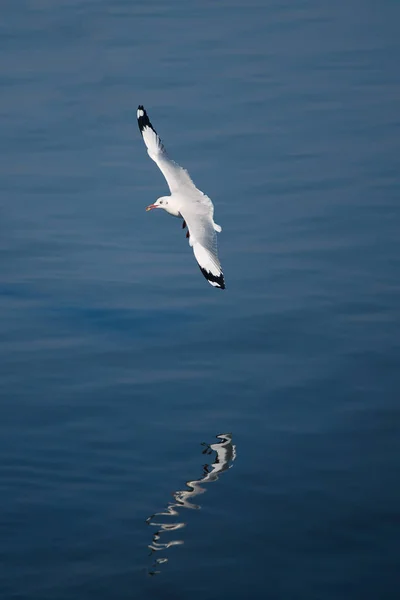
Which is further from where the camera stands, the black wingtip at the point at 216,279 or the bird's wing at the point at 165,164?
the bird's wing at the point at 165,164

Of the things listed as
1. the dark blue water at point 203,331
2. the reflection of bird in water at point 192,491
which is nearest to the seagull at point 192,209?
the dark blue water at point 203,331

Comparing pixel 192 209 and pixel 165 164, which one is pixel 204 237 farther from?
pixel 165 164

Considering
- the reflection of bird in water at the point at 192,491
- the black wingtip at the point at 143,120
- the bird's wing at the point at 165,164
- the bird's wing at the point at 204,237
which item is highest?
the black wingtip at the point at 143,120

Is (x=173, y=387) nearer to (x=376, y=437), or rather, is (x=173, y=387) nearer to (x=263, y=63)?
(x=376, y=437)

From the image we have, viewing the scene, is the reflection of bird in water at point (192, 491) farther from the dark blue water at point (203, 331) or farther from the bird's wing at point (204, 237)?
the bird's wing at point (204, 237)

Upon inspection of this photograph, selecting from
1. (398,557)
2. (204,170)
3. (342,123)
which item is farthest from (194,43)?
(398,557)

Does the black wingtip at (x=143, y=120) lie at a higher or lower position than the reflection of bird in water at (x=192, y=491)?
higher

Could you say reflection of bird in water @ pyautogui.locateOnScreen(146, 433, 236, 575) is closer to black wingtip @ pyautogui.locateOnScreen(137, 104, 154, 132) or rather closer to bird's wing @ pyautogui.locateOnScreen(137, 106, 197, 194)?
bird's wing @ pyautogui.locateOnScreen(137, 106, 197, 194)

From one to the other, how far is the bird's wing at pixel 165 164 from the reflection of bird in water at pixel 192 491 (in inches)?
181

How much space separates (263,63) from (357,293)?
10503 millimetres

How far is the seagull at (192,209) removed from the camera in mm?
13984

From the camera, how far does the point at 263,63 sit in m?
24.6

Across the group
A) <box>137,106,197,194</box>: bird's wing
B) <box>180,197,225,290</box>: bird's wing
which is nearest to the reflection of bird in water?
<box>180,197,225,290</box>: bird's wing

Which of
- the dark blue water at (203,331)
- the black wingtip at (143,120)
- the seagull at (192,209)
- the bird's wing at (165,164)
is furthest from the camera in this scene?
the black wingtip at (143,120)
